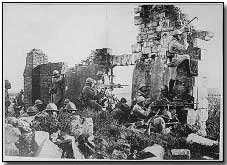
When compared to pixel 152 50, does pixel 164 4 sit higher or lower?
higher

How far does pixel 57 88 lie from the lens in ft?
7.80

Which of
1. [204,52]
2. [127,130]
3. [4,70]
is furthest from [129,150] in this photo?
[4,70]

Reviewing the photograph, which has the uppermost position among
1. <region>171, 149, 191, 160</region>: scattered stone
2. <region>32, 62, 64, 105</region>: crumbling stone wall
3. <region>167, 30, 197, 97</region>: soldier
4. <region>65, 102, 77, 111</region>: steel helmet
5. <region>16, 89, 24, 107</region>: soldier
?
<region>167, 30, 197, 97</region>: soldier

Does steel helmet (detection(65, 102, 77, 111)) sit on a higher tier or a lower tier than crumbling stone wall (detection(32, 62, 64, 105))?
lower

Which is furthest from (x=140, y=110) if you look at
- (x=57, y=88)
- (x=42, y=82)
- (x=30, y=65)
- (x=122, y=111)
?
(x=30, y=65)

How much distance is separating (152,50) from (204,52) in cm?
33

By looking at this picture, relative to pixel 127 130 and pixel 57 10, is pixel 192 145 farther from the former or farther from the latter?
pixel 57 10

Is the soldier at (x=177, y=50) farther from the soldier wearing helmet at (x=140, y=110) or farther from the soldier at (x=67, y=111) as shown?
the soldier at (x=67, y=111)

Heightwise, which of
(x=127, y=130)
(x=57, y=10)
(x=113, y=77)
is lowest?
(x=127, y=130)

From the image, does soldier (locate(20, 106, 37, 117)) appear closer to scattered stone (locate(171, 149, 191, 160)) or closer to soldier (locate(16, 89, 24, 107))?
soldier (locate(16, 89, 24, 107))

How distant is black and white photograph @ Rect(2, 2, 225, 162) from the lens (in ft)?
7.67

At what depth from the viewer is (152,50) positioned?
2.37m

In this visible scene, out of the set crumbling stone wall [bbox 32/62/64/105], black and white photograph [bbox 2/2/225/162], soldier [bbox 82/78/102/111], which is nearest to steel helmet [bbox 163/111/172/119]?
black and white photograph [bbox 2/2/225/162]

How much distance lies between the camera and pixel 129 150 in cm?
235
